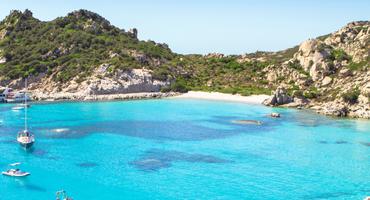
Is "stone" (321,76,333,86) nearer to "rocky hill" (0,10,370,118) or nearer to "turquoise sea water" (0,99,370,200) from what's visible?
"rocky hill" (0,10,370,118)

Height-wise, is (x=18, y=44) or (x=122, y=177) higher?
(x=18, y=44)

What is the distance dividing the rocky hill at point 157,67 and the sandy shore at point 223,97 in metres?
3.33

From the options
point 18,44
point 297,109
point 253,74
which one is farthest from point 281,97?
point 18,44

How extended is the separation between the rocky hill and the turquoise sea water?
21.5 meters

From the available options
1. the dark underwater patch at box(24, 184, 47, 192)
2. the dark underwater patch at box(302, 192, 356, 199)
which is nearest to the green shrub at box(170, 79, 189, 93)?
the dark underwater patch at box(24, 184, 47, 192)

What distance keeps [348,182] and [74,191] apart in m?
27.6

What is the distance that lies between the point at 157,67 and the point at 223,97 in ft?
89.9

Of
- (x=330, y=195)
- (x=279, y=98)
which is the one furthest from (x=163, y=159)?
(x=279, y=98)

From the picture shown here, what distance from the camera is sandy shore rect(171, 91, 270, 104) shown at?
11955 centimetres

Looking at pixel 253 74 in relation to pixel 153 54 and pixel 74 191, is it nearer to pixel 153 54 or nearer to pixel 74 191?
pixel 153 54

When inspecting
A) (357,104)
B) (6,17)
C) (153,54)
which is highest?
(6,17)

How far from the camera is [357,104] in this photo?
321 ft

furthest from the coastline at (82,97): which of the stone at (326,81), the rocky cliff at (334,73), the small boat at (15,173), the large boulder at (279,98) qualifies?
the small boat at (15,173)

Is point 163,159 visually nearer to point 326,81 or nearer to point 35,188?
point 35,188
